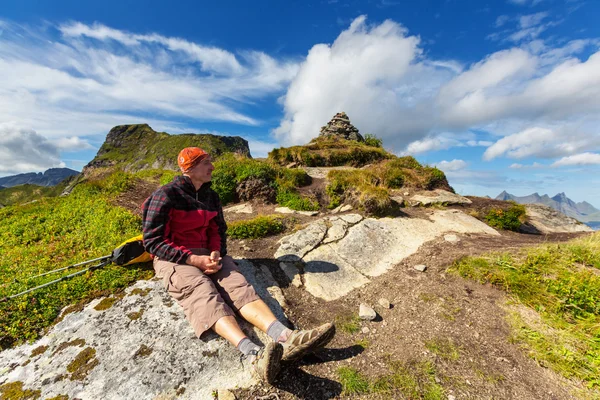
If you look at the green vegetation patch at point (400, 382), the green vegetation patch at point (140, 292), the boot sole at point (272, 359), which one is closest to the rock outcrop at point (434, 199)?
the green vegetation patch at point (400, 382)

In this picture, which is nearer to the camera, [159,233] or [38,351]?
[38,351]

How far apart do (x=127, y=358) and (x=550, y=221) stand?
57.5 ft

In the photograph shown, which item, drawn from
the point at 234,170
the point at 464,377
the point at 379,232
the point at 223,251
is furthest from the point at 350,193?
the point at 464,377

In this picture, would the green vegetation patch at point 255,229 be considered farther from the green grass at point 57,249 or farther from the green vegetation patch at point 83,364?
the green vegetation patch at point 83,364

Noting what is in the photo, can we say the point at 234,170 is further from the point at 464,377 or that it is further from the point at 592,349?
the point at 592,349

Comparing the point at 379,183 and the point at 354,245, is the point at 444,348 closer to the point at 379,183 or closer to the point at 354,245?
the point at 354,245

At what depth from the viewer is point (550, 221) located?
13055 millimetres

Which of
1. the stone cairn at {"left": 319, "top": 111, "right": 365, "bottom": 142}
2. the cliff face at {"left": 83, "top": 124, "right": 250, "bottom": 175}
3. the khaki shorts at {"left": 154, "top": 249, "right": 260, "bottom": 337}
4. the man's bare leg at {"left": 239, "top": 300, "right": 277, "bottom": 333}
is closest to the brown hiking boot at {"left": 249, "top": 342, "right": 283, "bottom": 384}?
the man's bare leg at {"left": 239, "top": 300, "right": 277, "bottom": 333}

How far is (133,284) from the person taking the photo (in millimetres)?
5164

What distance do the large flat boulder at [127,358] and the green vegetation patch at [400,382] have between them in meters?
1.32

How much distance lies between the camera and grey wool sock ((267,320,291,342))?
362cm

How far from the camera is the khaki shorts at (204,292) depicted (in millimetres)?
3832

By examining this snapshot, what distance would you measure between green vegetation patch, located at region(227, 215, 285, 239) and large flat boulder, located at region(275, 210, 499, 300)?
0.79 meters

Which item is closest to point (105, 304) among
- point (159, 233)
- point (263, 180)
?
point (159, 233)
